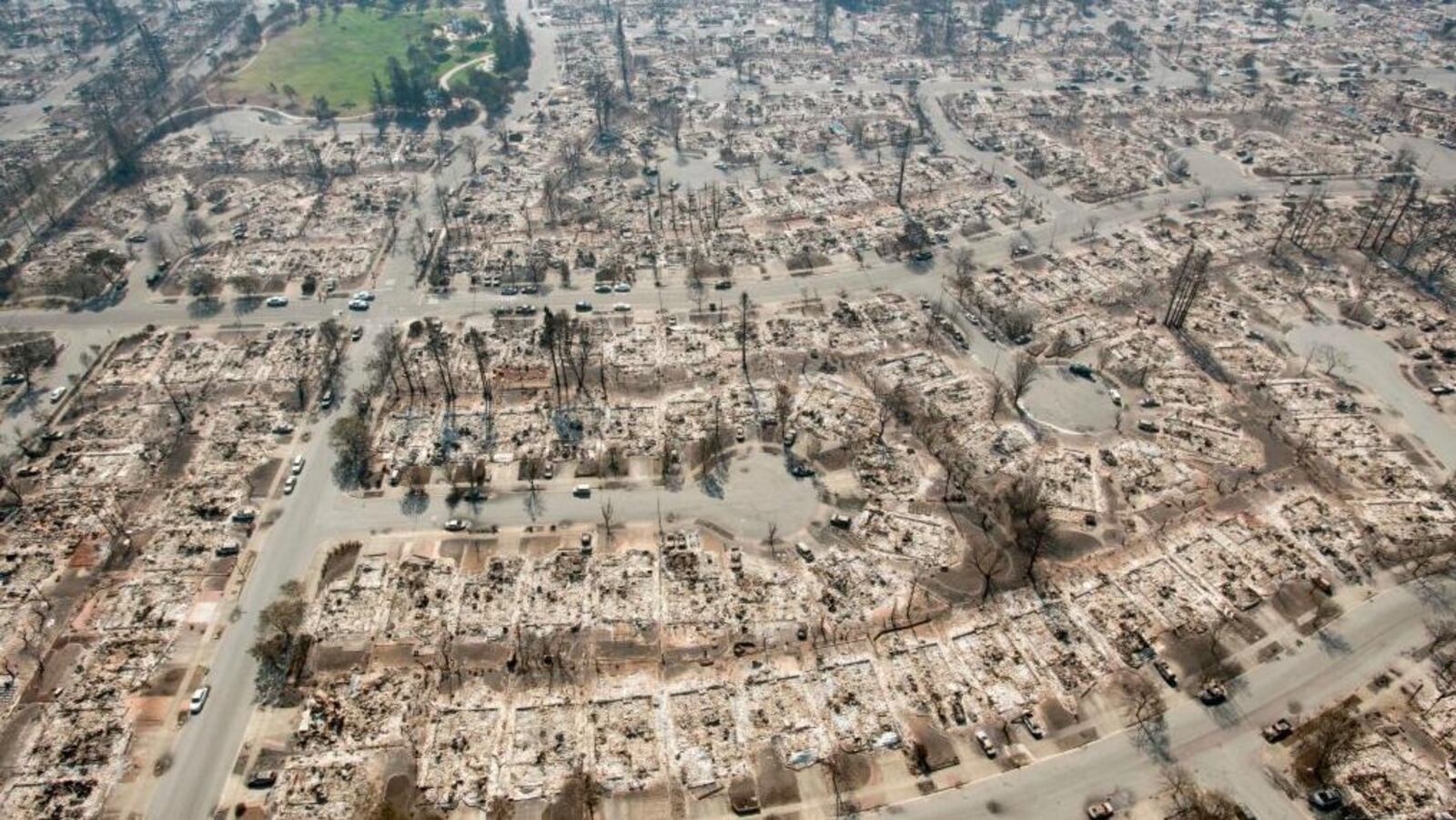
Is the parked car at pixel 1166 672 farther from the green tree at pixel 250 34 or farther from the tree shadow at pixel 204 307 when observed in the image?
the green tree at pixel 250 34

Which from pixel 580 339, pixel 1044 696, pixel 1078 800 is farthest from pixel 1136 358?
pixel 580 339

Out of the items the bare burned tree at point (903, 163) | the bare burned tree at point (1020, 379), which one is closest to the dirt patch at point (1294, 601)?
the bare burned tree at point (1020, 379)

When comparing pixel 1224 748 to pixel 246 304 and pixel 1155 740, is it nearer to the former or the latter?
pixel 1155 740

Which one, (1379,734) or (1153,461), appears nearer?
(1379,734)

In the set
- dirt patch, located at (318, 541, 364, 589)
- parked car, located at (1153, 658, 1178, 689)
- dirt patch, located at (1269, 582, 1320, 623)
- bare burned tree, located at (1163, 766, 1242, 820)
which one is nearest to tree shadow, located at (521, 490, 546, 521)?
dirt patch, located at (318, 541, 364, 589)

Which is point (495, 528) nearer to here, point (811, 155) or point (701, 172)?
point (701, 172)

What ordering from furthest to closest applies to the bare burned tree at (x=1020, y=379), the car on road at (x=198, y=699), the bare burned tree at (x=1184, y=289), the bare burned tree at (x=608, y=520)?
the bare burned tree at (x=1184, y=289) → the bare burned tree at (x=1020, y=379) → the bare burned tree at (x=608, y=520) → the car on road at (x=198, y=699)
